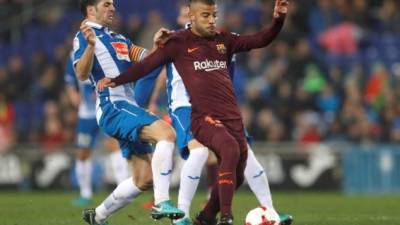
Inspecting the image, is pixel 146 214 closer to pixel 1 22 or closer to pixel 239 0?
pixel 239 0

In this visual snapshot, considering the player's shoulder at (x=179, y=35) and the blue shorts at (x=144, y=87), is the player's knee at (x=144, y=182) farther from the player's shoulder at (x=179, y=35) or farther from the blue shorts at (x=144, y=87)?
the blue shorts at (x=144, y=87)

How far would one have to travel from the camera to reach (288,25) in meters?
23.7

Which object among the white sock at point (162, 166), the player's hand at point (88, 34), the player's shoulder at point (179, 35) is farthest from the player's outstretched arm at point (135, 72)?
the white sock at point (162, 166)

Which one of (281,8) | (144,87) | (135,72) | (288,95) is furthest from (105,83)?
(288,95)

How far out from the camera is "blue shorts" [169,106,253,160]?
10945 millimetres

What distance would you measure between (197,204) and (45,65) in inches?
386

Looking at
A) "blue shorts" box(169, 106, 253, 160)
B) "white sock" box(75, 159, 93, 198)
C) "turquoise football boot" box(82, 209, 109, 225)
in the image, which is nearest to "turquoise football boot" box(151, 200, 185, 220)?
"blue shorts" box(169, 106, 253, 160)

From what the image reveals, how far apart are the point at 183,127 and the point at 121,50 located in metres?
0.97

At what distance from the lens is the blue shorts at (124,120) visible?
1050 cm

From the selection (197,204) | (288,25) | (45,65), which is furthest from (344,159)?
(45,65)

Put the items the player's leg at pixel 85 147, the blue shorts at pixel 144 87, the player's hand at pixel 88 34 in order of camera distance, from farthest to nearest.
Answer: the player's leg at pixel 85 147, the blue shorts at pixel 144 87, the player's hand at pixel 88 34

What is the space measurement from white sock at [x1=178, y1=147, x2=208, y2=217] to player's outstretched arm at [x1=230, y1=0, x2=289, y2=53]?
1.06 metres

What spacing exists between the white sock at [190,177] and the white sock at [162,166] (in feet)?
1.26

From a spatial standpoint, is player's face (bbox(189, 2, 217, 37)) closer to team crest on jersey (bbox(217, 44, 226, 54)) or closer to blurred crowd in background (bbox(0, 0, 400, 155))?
team crest on jersey (bbox(217, 44, 226, 54))
